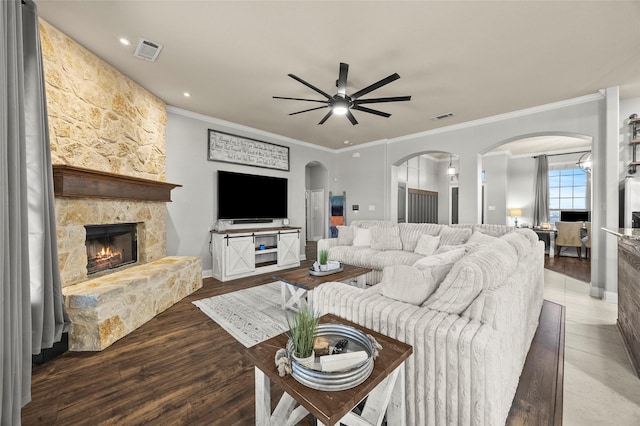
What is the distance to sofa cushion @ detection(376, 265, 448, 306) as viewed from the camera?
144 centimetres

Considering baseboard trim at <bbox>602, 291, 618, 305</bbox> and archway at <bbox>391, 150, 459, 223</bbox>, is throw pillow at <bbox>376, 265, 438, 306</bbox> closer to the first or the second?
baseboard trim at <bbox>602, 291, 618, 305</bbox>

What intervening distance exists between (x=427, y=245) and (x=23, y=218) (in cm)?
428

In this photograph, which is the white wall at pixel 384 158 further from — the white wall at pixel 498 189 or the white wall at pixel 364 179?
the white wall at pixel 498 189

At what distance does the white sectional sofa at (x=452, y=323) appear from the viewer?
3.69 feet

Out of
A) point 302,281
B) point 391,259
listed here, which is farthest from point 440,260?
Answer: point 391,259

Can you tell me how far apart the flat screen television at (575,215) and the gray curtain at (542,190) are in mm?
369

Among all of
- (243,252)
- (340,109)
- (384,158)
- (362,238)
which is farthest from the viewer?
(384,158)

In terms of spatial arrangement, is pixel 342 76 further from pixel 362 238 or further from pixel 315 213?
pixel 315 213

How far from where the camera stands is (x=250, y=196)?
203 inches

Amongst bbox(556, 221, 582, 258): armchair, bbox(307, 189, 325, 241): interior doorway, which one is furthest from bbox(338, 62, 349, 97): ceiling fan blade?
bbox(556, 221, 582, 258): armchair

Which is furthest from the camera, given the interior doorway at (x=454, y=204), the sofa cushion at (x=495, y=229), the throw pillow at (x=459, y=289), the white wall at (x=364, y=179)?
the interior doorway at (x=454, y=204)

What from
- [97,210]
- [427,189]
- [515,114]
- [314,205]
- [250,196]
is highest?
[515,114]

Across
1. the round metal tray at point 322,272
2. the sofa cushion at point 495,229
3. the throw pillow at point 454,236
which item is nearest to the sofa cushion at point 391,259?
the throw pillow at point 454,236

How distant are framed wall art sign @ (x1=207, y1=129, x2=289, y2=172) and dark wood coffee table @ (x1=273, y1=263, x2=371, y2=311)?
283cm
